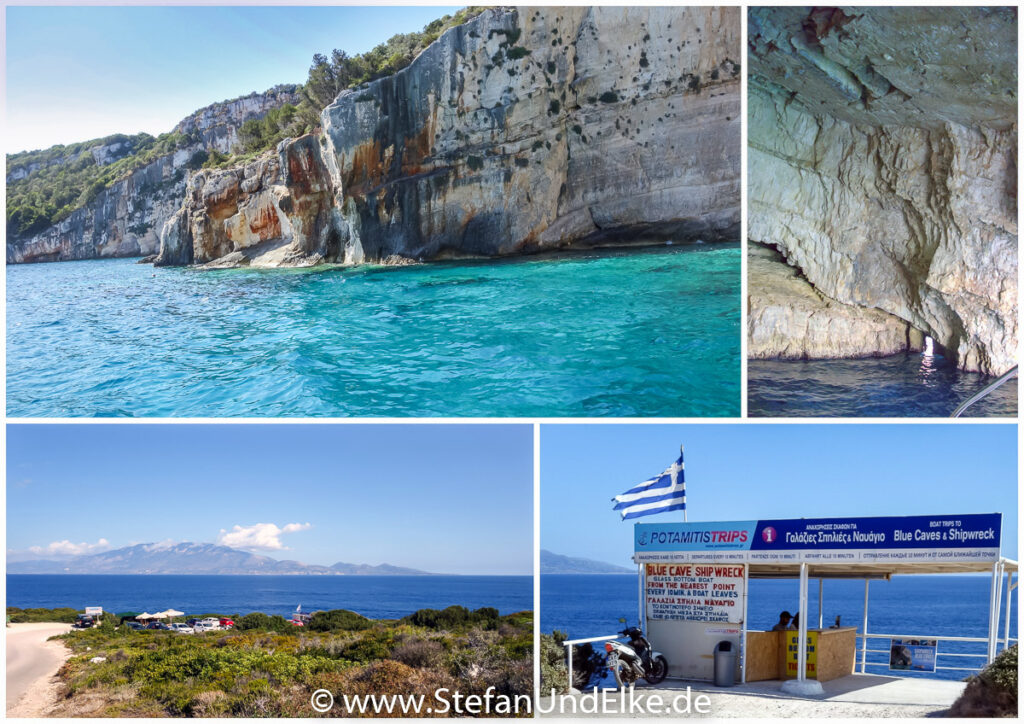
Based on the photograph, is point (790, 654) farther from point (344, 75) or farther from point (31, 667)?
point (344, 75)

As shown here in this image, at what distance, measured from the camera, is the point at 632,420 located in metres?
8.20

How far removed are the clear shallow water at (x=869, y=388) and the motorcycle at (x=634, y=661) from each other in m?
3.16

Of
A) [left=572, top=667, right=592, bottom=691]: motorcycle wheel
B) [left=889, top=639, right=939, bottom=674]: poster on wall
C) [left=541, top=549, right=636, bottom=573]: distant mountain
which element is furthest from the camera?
[left=541, top=549, right=636, bottom=573]: distant mountain

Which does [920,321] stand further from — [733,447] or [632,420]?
[733,447]

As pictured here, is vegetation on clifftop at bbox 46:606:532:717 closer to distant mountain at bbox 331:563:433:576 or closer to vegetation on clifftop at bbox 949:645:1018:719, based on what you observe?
vegetation on clifftop at bbox 949:645:1018:719

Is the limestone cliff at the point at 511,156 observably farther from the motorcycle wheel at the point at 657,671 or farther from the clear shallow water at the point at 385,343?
the motorcycle wheel at the point at 657,671

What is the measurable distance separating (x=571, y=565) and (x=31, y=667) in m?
72.4

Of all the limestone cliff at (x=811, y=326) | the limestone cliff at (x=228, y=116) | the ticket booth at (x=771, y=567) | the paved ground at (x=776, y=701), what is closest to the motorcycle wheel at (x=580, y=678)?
the paved ground at (x=776, y=701)

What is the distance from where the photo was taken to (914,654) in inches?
299

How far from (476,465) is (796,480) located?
38519 mm

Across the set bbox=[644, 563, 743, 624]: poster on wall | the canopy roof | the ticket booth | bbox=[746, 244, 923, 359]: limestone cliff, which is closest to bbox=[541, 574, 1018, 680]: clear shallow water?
bbox=[746, 244, 923, 359]: limestone cliff

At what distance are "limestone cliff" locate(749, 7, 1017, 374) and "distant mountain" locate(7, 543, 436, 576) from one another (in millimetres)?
9807

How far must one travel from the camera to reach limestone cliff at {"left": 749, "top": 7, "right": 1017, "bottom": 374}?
30.4 feet

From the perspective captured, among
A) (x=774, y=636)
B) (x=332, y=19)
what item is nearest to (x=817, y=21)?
(x=332, y=19)
